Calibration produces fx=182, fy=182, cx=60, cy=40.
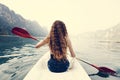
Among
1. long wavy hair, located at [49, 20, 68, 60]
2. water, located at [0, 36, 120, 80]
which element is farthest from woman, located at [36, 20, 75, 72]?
water, located at [0, 36, 120, 80]

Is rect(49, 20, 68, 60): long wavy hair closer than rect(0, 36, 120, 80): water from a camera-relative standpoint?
Yes

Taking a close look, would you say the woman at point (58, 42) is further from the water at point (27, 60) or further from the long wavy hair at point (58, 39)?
the water at point (27, 60)

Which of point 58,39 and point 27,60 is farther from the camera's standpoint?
point 27,60

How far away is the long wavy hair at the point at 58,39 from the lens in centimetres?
523

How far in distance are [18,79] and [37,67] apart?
6.02ft

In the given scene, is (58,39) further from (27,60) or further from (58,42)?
(27,60)

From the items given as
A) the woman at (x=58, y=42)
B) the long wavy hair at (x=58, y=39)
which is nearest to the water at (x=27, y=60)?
the woman at (x=58, y=42)

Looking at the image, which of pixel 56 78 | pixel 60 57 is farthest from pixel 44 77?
pixel 60 57

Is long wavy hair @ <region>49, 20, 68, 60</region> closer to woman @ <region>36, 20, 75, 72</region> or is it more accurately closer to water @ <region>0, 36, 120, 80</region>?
woman @ <region>36, 20, 75, 72</region>

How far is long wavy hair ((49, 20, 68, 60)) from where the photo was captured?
523 cm

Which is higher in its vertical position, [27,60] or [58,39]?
[58,39]

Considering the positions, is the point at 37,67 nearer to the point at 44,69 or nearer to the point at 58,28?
the point at 44,69

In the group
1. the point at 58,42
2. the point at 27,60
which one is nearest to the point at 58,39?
the point at 58,42

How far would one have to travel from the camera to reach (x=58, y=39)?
5.27m
